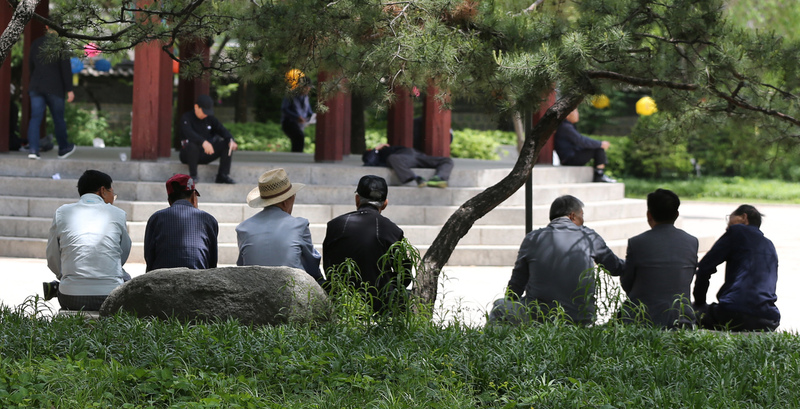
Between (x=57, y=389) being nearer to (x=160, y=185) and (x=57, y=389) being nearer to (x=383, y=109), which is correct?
(x=383, y=109)

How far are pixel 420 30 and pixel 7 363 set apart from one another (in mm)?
3224

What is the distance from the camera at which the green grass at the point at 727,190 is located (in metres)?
24.0

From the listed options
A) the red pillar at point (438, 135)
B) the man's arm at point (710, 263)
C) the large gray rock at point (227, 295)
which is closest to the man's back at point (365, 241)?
the large gray rock at point (227, 295)

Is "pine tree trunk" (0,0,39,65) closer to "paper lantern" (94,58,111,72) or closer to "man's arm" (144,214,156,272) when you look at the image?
"man's arm" (144,214,156,272)

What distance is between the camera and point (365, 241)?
5578mm

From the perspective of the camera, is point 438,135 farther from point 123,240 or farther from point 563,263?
point 123,240

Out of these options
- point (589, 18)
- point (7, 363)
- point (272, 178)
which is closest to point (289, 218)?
point (272, 178)

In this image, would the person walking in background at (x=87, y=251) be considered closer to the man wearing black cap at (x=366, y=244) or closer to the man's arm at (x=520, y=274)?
the man wearing black cap at (x=366, y=244)

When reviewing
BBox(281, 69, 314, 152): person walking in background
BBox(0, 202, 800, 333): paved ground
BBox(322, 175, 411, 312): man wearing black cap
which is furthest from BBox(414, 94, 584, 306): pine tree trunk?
BBox(281, 69, 314, 152): person walking in background

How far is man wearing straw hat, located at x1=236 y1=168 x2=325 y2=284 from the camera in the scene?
570 cm

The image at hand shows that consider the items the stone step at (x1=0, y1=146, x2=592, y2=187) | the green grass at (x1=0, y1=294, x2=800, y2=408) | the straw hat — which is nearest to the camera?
the green grass at (x1=0, y1=294, x2=800, y2=408)

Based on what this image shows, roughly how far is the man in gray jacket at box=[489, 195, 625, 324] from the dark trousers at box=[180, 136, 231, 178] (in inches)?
227

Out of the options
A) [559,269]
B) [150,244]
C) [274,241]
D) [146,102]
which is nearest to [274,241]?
[274,241]

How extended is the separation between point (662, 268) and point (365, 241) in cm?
192
